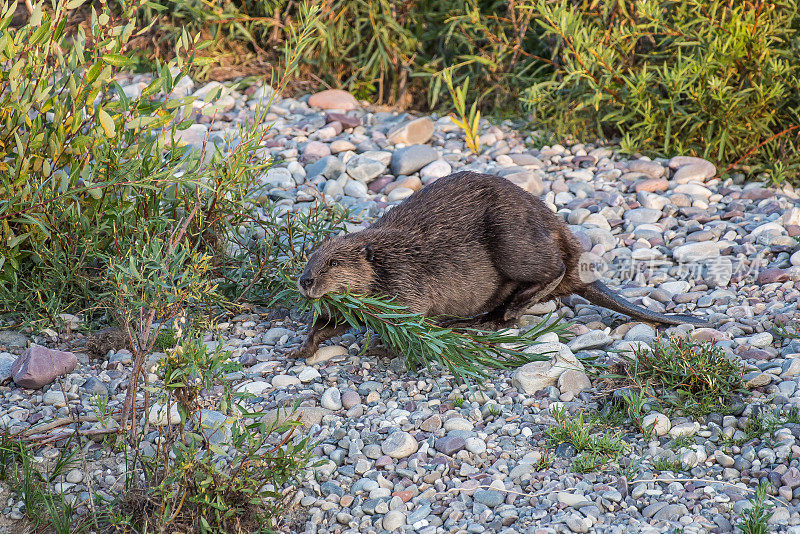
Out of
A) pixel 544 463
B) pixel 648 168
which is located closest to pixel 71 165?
pixel 544 463

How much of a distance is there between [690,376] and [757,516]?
82 cm

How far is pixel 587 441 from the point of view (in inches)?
121

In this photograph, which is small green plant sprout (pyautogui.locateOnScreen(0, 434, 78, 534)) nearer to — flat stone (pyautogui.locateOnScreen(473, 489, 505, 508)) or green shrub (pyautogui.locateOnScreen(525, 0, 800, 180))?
flat stone (pyautogui.locateOnScreen(473, 489, 505, 508))

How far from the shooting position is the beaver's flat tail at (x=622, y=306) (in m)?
4.00

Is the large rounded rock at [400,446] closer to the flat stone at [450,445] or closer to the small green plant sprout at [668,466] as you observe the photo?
the flat stone at [450,445]

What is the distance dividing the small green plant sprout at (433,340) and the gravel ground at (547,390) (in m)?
0.09

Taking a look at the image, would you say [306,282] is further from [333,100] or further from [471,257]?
[333,100]

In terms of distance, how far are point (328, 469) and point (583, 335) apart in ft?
4.69

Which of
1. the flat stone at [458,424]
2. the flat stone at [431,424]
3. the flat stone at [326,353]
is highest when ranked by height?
the flat stone at [458,424]

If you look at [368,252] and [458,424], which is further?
[368,252]

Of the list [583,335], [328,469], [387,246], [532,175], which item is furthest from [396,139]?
[328,469]

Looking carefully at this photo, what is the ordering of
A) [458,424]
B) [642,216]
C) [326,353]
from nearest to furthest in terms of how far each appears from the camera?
[458,424] < [326,353] < [642,216]

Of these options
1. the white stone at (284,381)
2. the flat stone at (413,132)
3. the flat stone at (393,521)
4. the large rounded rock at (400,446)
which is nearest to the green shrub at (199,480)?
the flat stone at (393,521)

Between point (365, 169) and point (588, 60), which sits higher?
point (588, 60)
